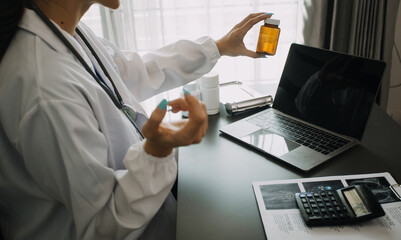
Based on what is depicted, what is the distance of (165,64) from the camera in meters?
1.31

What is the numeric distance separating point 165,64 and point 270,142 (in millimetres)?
501

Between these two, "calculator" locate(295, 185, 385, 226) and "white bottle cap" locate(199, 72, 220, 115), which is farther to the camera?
"white bottle cap" locate(199, 72, 220, 115)

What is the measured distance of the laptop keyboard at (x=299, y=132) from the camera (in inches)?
40.8

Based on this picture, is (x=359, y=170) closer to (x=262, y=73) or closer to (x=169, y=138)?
(x=169, y=138)

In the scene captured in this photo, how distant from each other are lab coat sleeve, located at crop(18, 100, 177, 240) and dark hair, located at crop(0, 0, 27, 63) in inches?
7.2

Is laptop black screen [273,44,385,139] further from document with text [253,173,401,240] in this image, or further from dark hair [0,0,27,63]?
dark hair [0,0,27,63]

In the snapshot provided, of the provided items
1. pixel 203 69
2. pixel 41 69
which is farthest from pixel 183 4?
pixel 41 69

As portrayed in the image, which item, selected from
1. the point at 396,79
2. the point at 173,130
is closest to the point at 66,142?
the point at 173,130

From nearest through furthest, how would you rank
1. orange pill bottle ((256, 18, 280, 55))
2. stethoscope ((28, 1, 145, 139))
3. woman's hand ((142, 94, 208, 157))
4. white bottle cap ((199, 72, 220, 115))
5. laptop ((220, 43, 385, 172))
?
woman's hand ((142, 94, 208, 157))
stethoscope ((28, 1, 145, 139))
laptop ((220, 43, 385, 172))
orange pill bottle ((256, 18, 280, 55))
white bottle cap ((199, 72, 220, 115))

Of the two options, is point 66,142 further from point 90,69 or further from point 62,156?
point 90,69

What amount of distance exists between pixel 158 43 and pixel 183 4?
0.26 metres

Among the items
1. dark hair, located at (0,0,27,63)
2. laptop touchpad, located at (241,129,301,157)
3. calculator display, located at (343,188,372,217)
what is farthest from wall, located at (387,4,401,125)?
dark hair, located at (0,0,27,63)

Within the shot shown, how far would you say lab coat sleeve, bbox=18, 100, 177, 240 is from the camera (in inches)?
27.7

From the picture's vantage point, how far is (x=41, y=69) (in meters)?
0.73
